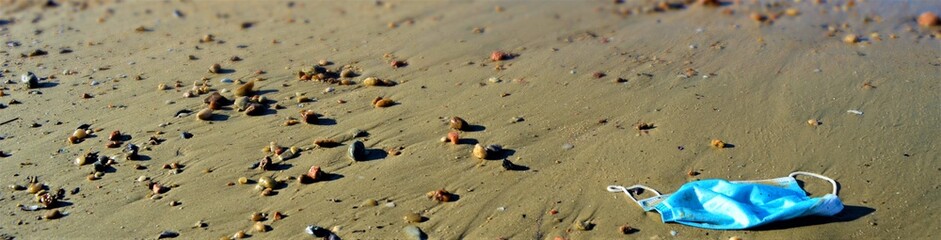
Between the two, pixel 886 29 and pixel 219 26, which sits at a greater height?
pixel 219 26

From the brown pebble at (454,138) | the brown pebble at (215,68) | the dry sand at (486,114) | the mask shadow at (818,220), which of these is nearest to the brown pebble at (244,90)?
the dry sand at (486,114)

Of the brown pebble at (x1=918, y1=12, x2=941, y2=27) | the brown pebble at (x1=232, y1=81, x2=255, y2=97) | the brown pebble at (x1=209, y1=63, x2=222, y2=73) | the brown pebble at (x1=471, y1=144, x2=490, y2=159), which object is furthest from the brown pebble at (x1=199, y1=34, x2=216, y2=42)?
the brown pebble at (x1=918, y1=12, x2=941, y2=27)

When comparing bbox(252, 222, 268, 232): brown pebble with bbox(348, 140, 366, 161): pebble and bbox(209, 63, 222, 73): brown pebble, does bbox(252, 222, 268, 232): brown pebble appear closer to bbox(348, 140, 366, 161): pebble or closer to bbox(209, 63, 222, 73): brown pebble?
bbox(348, 140, 366, 161): pebble

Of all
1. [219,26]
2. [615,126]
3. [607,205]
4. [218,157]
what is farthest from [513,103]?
[219,26]

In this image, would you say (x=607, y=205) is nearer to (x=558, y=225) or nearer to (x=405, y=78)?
(x=558, y=225)

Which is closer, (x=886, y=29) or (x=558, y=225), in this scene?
(x=558, y=225)

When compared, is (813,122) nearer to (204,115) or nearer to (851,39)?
(851,39)

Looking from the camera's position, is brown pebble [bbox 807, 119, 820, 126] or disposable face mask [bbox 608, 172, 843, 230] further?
brown pebble [bbox 807, 119, 820, 126]
